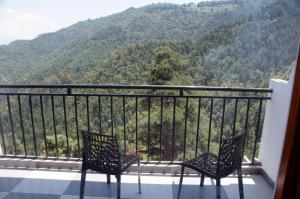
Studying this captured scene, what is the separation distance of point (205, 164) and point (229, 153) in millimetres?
265

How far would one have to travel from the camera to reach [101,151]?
6.54ft

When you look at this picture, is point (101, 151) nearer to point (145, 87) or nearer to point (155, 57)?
point (145, 87)

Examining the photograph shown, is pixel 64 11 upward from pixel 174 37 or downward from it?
upward

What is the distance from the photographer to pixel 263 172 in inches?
110

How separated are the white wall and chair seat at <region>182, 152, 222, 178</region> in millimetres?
685

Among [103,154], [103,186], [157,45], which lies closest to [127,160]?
[103,154]

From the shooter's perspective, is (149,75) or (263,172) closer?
(263,172)

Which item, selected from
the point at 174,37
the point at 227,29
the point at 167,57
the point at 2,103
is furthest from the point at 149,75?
the point at 2,103

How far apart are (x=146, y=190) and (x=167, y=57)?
8602 millimetres

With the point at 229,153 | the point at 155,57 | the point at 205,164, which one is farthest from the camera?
the point at 155,57

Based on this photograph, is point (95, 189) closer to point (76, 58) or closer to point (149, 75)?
point (149, 75)

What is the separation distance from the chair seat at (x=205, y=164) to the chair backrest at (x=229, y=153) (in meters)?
0.08

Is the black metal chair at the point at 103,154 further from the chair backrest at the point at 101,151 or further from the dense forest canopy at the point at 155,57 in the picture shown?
the dense forest canopy at the point at 155,57

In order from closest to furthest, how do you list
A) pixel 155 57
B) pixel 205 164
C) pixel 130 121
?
1. pixel 205 164
2. pixel 130 121
3. pixel 155 57
